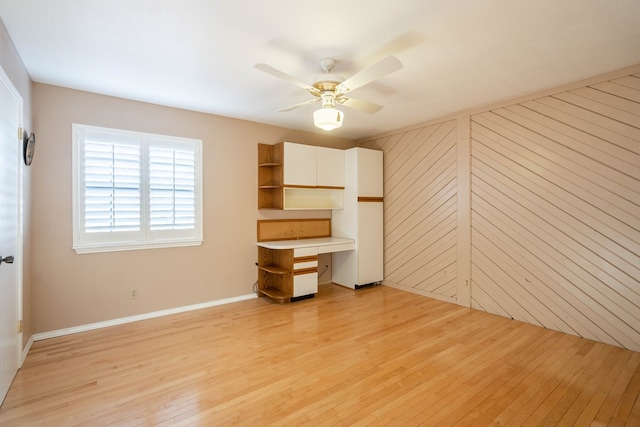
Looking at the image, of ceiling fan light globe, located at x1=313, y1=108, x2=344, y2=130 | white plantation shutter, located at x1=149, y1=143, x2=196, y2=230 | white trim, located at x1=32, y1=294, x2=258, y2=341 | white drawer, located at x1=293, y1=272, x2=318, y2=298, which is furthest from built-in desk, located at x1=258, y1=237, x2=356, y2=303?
ceiling fan light globe, located at x1=313, y1=108, x2=344, y2=130

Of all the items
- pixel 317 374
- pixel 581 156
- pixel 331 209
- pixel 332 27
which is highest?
pixel 332 27

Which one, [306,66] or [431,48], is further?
[306,66]

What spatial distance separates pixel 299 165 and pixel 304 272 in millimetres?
1604

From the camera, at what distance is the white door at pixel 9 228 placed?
214cm

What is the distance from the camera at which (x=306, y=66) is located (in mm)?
2773

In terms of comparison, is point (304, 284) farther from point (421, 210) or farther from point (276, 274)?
point (421, 210)

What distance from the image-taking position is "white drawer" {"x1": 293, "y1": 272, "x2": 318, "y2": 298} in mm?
4309

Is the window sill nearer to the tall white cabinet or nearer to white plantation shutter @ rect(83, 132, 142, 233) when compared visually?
white plantation shutter @ rect(83, 132, 142, 233)

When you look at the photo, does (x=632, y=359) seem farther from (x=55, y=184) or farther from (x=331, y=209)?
(x=55, y=184)

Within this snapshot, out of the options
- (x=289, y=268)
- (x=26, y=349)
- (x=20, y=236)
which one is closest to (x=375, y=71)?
(x=289, y=268)

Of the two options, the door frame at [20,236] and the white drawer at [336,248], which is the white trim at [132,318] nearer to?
the door frame at [20,236]

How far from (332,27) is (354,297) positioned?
141 inches

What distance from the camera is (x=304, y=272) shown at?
439 cm

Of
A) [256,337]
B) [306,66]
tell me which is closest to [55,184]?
[256,337]
